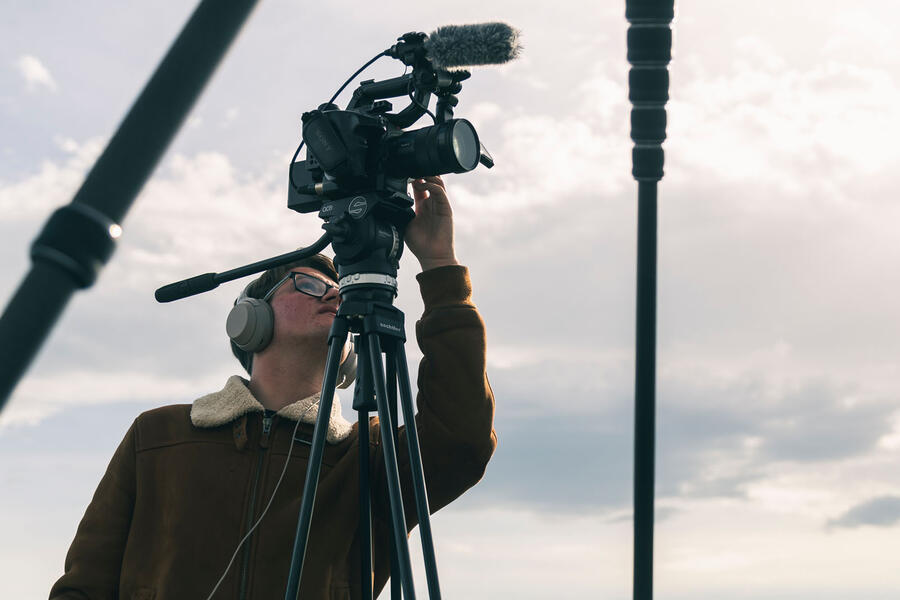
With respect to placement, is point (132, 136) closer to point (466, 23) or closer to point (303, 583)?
point (466, 23)

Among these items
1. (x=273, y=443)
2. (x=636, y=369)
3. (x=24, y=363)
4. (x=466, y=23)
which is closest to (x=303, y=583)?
(x=273, y=443)

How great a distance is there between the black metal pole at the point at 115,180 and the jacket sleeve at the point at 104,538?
3191 mm

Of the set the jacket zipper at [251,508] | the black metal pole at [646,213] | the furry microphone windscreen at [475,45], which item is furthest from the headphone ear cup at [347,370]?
the black metal pole at [646,213]

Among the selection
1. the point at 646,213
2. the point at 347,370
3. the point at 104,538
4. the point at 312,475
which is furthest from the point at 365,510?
the point at 646,213

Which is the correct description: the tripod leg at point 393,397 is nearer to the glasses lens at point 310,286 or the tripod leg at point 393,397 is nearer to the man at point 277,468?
the man at point 277,468

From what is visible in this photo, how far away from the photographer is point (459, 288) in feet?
11.3

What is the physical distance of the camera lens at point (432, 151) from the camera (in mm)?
2859

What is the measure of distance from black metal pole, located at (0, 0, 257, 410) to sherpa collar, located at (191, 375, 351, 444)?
2.91 m

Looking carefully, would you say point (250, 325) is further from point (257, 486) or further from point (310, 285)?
point (257, 486)

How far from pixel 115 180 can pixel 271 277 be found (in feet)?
11.1

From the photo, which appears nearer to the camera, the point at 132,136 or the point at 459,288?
the point at 132,136

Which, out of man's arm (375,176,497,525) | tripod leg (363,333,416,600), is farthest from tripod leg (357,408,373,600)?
man's arm (375,176,497,525)

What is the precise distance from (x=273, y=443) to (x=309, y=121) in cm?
137

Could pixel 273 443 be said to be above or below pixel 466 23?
below
